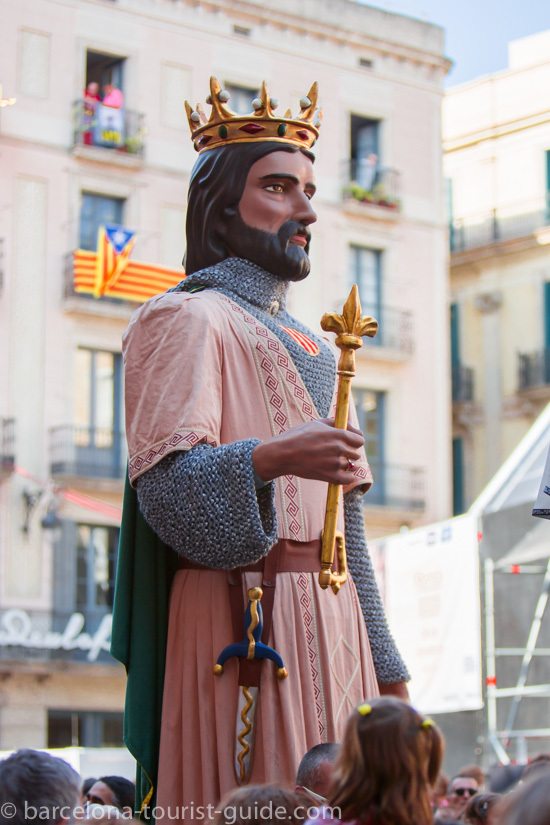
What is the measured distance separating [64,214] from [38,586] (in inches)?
242

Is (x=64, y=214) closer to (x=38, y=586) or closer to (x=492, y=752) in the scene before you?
(x=38, y=586)

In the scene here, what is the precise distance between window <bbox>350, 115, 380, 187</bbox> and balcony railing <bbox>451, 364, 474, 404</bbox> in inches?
187

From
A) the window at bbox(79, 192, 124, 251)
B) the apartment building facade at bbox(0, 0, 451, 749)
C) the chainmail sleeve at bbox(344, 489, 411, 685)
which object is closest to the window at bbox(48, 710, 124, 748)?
the apartment building facade at bbox(0, 0, 451, 749)

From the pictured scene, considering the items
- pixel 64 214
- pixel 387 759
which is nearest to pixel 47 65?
pixel 64 214

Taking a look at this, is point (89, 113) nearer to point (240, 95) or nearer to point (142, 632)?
point (240, 95)

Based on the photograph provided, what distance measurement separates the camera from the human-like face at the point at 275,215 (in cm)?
491

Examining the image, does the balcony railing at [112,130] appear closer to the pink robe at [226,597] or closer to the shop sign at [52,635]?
the shop sign at [52,635]

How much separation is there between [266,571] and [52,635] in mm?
21358

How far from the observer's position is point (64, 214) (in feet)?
87.3

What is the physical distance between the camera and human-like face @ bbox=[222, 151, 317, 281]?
16.1 ft

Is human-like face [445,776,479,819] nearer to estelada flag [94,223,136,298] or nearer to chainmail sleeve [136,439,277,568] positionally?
chainmail sleeve [136,439,277,568]

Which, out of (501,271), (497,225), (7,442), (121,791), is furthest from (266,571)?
(497,225)

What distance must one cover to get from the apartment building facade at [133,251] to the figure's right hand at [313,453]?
21.2m

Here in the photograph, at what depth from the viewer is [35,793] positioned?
3877 millimetres
